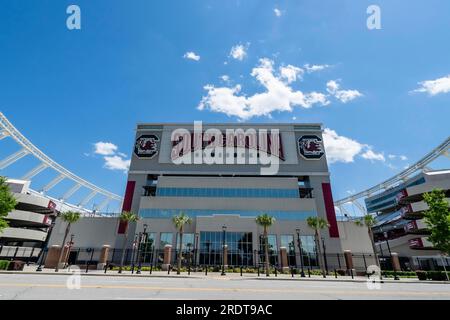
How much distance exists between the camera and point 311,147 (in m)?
62.2

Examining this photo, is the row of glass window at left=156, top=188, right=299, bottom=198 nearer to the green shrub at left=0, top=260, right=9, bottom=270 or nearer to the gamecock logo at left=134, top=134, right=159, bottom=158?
the gamecock logo at left=134, top=134, right=159, bottom=158

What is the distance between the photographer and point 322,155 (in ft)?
201

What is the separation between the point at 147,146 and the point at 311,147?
43.4 m

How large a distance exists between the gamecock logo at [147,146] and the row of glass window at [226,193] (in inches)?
469

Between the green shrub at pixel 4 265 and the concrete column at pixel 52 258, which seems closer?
the green shrub at pixel 4 265

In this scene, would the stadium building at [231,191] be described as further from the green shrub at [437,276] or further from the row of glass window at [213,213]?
the green shrub at [437,276]

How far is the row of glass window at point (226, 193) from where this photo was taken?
5328cm

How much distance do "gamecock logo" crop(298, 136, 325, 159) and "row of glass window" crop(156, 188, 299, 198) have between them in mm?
12442

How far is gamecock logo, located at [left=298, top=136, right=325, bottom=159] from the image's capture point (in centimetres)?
6116

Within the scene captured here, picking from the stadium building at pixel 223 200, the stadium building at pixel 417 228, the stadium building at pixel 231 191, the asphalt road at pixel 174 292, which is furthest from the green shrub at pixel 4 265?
the stadium building at pixel 417 228

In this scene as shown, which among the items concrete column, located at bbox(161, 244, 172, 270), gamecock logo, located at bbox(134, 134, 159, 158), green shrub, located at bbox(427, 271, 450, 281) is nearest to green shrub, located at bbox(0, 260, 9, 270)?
concrete column, located at bbox(161, 244, 172, 270)
